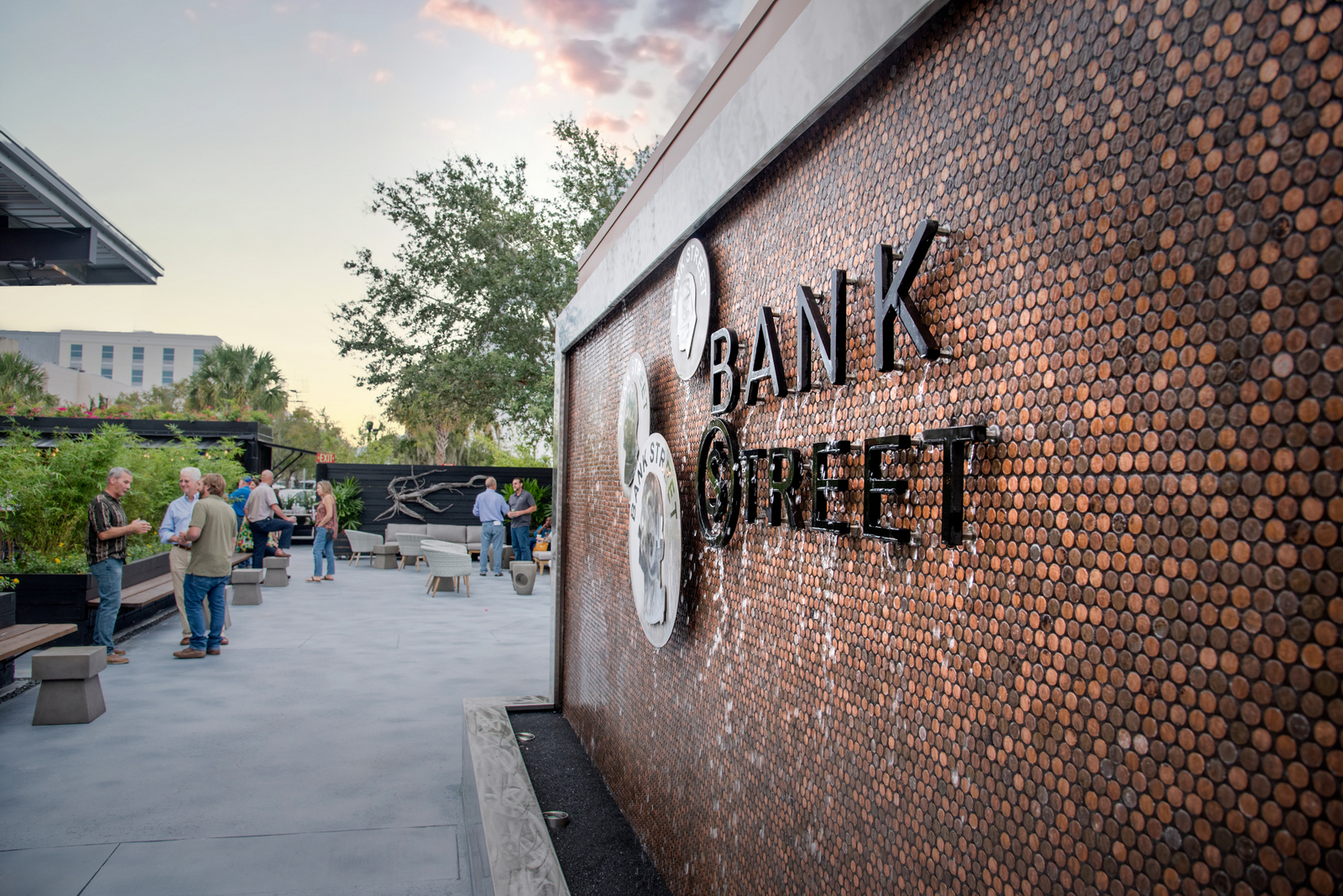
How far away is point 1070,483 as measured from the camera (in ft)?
3.80

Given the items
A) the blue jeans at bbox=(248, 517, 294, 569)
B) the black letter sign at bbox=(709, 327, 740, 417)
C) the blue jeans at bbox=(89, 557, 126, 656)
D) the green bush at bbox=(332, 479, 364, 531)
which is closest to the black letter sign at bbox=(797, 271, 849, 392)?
the black letter sign at bbox=(709, 327, 740, 417)

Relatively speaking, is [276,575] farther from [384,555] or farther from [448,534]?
[448,534]

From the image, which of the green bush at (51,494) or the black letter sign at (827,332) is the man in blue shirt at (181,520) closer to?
the green bush at (51,494)

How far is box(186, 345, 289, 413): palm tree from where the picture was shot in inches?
1599

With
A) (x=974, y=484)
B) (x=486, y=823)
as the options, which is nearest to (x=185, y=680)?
(x=486, y=823)

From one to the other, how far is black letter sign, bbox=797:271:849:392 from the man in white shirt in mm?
13109

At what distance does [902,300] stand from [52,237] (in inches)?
401

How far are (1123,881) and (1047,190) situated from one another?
995mm

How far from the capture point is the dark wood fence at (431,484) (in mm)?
19719

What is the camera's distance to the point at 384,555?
1684cm

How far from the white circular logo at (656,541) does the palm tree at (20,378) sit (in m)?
40.3

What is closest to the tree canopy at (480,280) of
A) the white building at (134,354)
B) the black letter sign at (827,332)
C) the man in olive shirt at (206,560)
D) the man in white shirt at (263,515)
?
the man in white shirt at (263,515)

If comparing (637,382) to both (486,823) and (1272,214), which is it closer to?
(486,823)

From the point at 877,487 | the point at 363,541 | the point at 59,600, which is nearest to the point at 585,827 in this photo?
the point at 877,487
